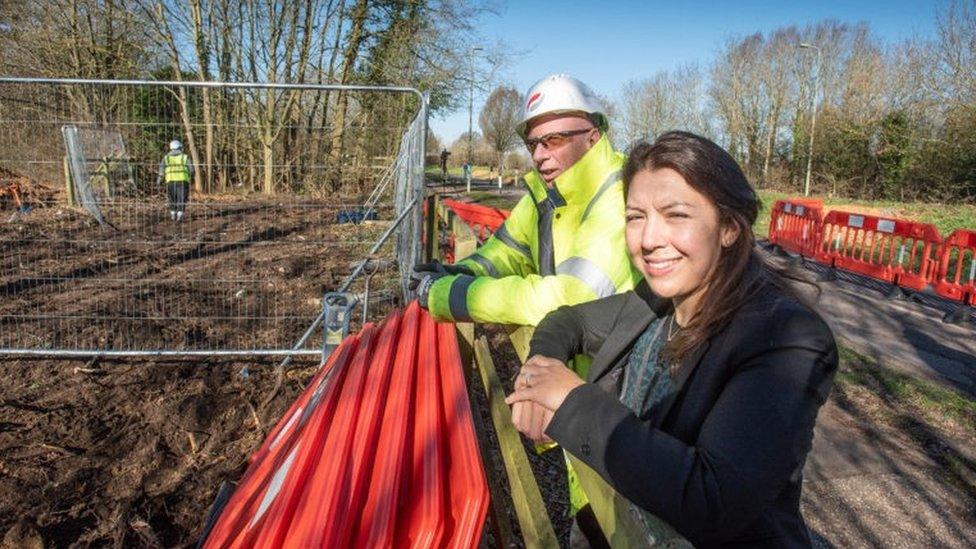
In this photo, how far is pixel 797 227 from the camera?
41.9 ft

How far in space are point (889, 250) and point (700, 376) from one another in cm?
1088

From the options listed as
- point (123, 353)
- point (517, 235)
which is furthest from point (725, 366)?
point (123, 353)

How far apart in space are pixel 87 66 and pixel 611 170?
21028 millimetres

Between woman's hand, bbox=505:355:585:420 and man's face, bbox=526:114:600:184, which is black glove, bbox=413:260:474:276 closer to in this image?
man's face, bbox=526:114:600:184

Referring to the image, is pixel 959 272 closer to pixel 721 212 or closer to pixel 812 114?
pixel 721 212

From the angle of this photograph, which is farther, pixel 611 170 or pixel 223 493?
pixel 223 493

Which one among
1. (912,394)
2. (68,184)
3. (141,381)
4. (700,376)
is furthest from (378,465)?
(68,184)

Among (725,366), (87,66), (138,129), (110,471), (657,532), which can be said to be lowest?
(110,471)

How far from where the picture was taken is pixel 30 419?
14.9 feet

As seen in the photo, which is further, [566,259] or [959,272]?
[959,272]

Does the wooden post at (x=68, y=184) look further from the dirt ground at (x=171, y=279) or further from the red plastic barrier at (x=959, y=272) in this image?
the red plastic barrier at (x=959, y=272)

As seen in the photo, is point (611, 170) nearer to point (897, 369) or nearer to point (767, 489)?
point (767, 489)

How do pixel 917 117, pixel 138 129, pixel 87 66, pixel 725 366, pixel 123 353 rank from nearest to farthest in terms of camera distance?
pixel 725 366 < pixel 123 353 < pixel 138 129 < pixel 87 66 < pixel 917 117

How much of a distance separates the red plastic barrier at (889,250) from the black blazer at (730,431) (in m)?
9.52
